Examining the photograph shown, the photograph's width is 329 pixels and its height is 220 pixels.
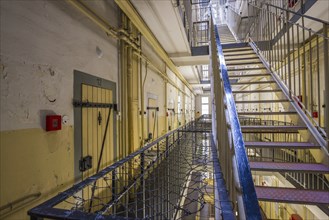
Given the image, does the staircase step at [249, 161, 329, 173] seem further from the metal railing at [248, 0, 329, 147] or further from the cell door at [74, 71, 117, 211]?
the cell door at [74, 71, 117, 211]

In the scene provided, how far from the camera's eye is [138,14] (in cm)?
354

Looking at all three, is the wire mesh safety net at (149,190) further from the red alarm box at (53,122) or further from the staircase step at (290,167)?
the red alarm box at (53,122)

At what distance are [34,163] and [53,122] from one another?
1.30 ft

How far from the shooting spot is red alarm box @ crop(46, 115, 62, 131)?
180 centimetres

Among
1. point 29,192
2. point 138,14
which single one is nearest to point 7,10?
point 29,192

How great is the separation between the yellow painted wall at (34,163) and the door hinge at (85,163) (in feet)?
0.50

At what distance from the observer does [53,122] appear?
1.83 meters

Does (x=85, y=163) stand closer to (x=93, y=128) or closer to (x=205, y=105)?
(x=93, y=128)

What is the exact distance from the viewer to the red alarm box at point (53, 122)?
180 centimetres


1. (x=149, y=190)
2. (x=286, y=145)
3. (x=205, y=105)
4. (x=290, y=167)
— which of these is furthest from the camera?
(x=205, y=105)


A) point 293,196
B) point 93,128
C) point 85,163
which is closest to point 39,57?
point 93,128

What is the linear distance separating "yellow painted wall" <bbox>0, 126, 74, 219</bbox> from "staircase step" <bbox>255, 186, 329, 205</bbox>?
6.47 feet

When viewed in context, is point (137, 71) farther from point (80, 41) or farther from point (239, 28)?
point (239, 28)

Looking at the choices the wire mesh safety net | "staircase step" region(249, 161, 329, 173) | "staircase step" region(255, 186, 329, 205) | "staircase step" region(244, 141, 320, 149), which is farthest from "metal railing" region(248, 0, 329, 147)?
the wire mesh safety net
